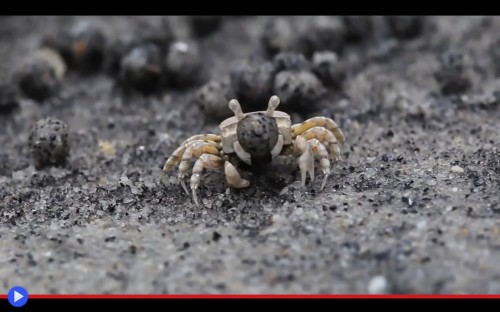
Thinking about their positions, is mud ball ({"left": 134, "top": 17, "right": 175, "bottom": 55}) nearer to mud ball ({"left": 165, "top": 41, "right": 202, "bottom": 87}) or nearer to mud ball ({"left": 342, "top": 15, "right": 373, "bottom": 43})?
mud ball ({"left": 165, "top": 41, "right": 202, "bottom": 87})

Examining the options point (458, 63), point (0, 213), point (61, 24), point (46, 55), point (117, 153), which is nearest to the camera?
point (0, 213)

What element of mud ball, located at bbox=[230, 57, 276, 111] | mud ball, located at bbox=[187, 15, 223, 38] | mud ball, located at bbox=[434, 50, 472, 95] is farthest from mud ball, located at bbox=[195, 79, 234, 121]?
mud ball, located at bbox=[434, 50, 472, 95]

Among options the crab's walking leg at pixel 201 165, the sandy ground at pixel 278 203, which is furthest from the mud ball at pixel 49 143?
the crab's walking leg at pixel 201 165

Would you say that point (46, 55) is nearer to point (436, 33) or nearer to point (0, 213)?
point (0, 213)

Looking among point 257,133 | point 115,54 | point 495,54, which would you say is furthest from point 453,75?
point 115,54

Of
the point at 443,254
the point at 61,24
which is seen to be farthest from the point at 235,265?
the point at 61,24

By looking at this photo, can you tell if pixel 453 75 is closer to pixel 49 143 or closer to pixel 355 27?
pixel 355 27

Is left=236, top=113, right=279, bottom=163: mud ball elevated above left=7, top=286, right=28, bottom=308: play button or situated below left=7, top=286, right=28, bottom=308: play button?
above
